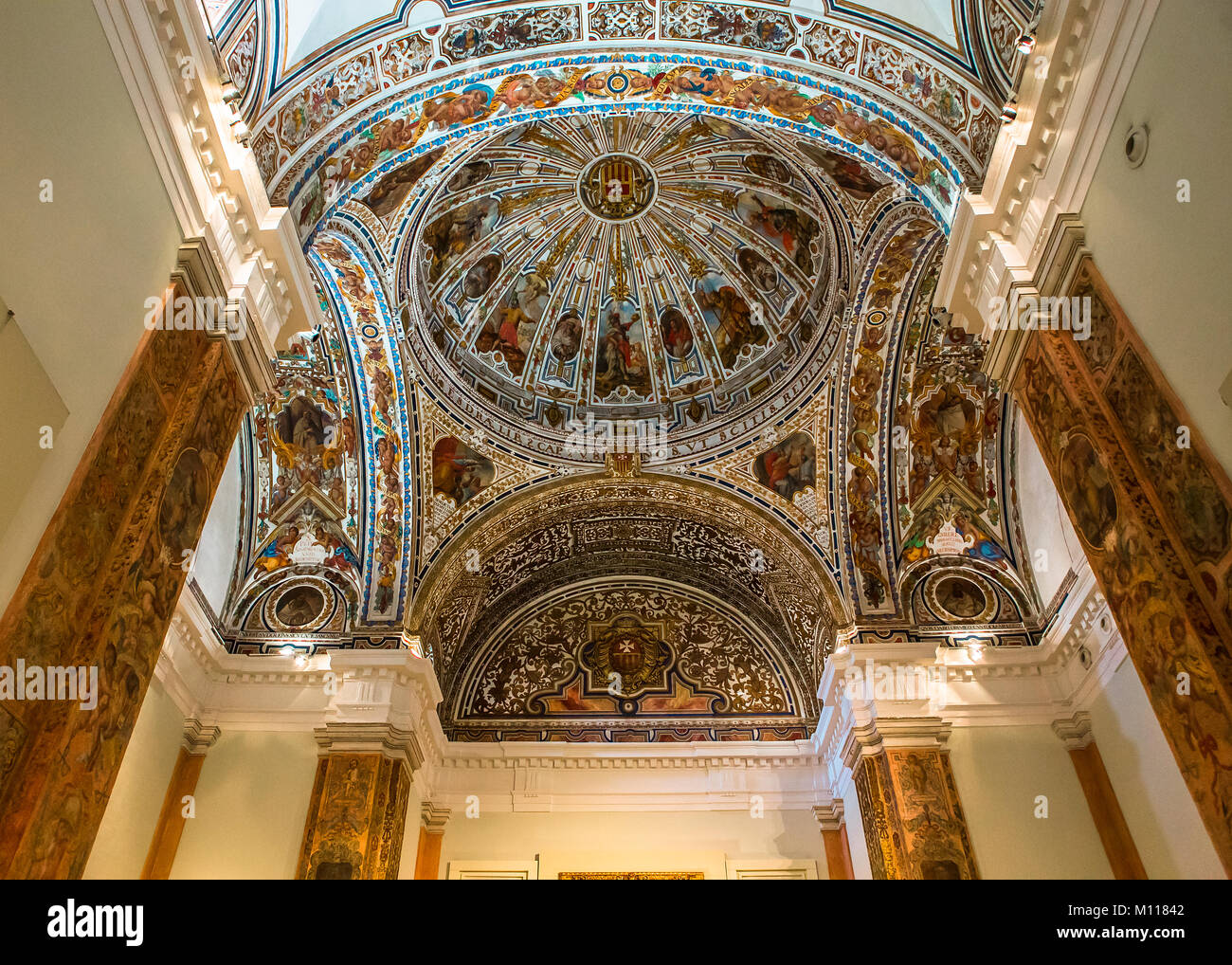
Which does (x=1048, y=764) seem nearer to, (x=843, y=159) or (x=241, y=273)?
(x=843, y=159)

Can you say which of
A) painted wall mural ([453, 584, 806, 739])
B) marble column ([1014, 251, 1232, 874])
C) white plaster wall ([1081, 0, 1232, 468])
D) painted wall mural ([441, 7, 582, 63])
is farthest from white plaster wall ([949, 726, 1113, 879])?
painted wall mural ([441, 7, 582, 63])

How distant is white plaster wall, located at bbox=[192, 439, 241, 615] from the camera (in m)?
10.4

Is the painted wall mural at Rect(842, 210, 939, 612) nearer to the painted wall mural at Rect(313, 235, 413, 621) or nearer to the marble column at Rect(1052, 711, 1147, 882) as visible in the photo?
the marble column at Rect(1052, 711, 1147, 882)

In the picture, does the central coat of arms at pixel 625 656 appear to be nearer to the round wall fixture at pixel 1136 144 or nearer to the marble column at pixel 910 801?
the marble column at pixel 910 801

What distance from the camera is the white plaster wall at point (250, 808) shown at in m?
9.22

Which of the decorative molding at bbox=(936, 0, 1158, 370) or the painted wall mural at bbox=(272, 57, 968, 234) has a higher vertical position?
the painted wall mural at bbox=(272, 57, 968, 234)

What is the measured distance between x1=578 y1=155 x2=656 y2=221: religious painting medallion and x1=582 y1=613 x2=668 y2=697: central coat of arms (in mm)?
6153

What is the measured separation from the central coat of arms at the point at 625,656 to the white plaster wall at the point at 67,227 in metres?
9.25

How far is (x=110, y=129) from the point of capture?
4.85 metres

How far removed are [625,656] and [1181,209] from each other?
1011 centimetres

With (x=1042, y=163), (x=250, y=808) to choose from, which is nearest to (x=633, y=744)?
(x=250, y=808)
